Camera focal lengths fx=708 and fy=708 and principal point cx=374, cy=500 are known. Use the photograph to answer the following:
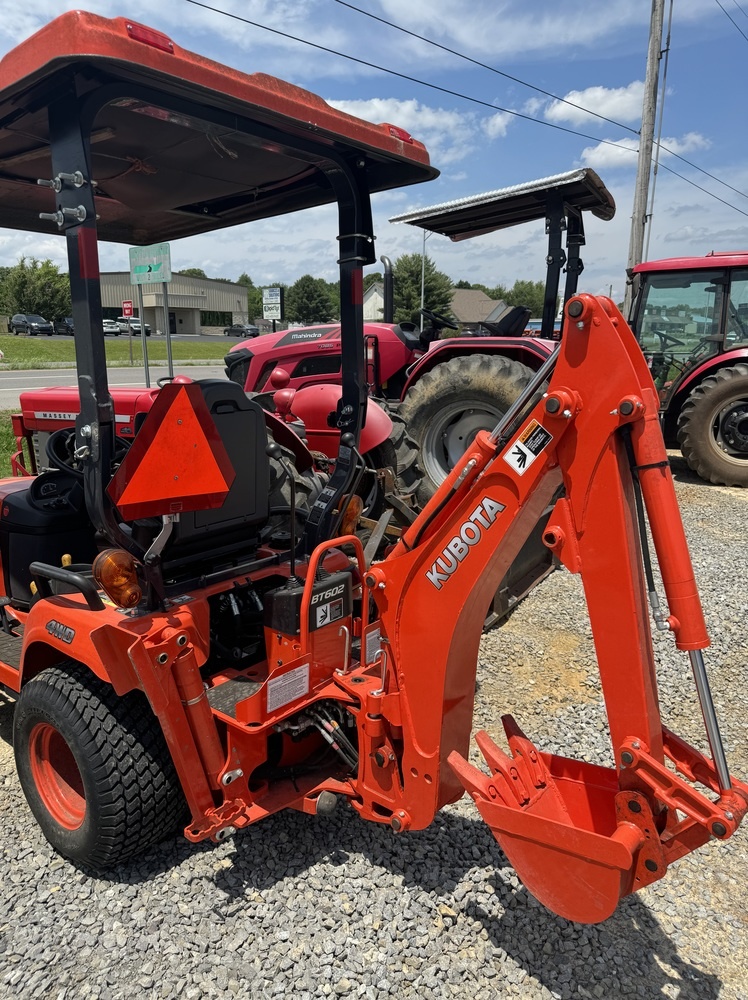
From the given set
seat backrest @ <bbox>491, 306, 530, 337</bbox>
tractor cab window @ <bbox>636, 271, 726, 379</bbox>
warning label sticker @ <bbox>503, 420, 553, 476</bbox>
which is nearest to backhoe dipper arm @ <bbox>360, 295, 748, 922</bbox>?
warning label sticker @ <bbox>503, 420, 553, 476</bbox>

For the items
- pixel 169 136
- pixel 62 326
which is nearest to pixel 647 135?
pixel 169 136

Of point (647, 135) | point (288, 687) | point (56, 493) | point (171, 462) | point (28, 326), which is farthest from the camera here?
point (28, 326)

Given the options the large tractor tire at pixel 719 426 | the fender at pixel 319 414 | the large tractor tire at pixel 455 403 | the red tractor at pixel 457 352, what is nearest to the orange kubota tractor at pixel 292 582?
the fender at pixel 319 414

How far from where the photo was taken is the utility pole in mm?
11969

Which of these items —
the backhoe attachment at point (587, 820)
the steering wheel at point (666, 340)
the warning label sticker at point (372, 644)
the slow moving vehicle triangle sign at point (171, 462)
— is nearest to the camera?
the backhoe attachment at point (587, 820)

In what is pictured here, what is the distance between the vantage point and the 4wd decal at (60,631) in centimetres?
228

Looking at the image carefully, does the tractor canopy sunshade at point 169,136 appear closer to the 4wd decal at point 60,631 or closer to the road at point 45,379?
the 4wd decal at point 60,631

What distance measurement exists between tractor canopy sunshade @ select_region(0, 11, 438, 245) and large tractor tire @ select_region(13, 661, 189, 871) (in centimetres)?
160

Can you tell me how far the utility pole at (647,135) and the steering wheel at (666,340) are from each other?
4.19 m

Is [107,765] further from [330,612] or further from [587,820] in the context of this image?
[587,820]

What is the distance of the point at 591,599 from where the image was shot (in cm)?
179

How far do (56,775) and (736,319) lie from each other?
28.3 feet

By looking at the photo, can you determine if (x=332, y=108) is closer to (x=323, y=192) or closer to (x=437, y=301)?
(x=323, y=192)

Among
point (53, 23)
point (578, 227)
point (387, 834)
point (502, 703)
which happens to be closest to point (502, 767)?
point (387, 834)
